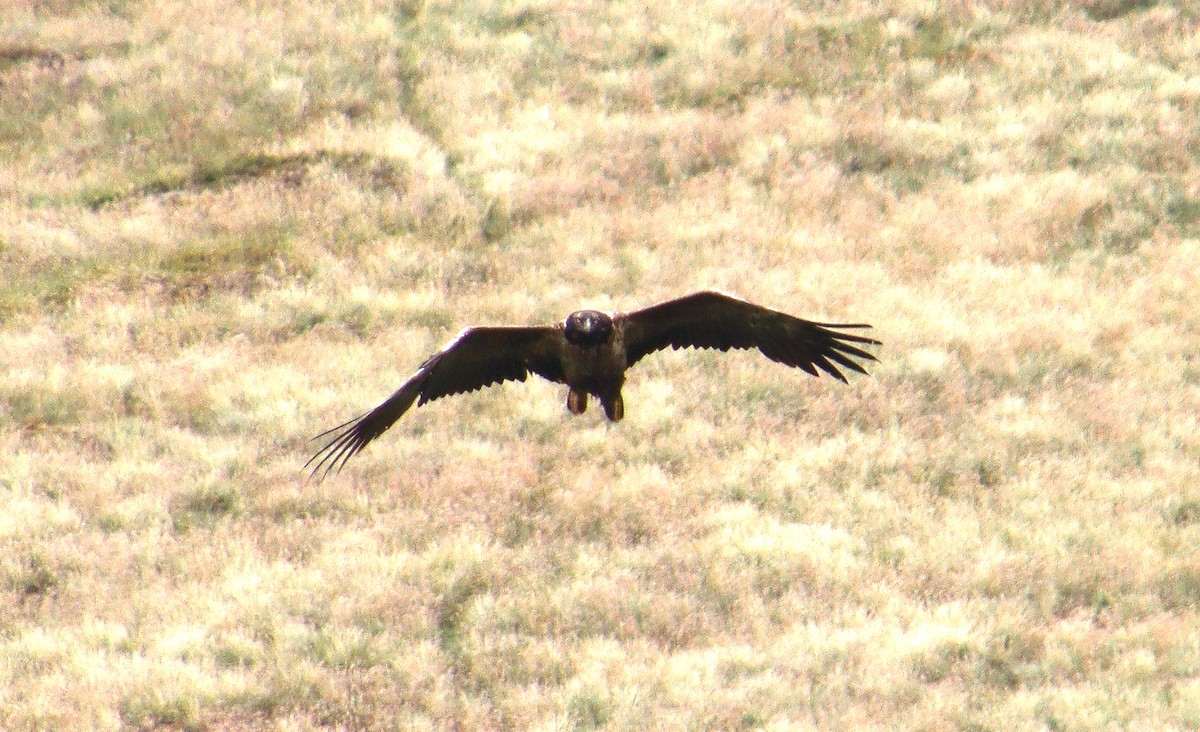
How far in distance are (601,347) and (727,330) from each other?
0.95 metres

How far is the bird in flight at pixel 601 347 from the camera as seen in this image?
7.40 m

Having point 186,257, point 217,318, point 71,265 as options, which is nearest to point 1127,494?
point 217,318

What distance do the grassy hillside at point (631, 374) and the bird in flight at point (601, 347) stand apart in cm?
297

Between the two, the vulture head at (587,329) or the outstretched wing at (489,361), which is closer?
the vulture head at (587,329)

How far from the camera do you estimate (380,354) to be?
1484 centimetres

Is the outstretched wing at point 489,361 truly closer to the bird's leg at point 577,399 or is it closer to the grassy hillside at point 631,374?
the bird's leg at point 577,399

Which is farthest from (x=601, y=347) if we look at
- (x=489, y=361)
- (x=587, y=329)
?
(x=489, y=361)

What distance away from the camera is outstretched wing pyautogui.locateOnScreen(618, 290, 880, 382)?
24.9 feet


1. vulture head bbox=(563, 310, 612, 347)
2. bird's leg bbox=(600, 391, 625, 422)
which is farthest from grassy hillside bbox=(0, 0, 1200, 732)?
vulture head bbox=(563, 310, 612, 347)

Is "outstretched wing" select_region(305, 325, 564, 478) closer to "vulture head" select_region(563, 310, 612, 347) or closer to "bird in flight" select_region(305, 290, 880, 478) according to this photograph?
"bird in flight" select_region(305, 290, 880, 478)

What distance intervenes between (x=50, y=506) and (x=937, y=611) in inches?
304

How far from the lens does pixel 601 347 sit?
24.1ft

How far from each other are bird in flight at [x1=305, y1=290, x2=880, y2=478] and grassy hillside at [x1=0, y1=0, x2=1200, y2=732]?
117 inches

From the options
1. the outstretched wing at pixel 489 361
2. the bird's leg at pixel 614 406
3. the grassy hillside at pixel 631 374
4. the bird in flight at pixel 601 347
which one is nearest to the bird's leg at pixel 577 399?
the bird in flight at pixel 601 347
